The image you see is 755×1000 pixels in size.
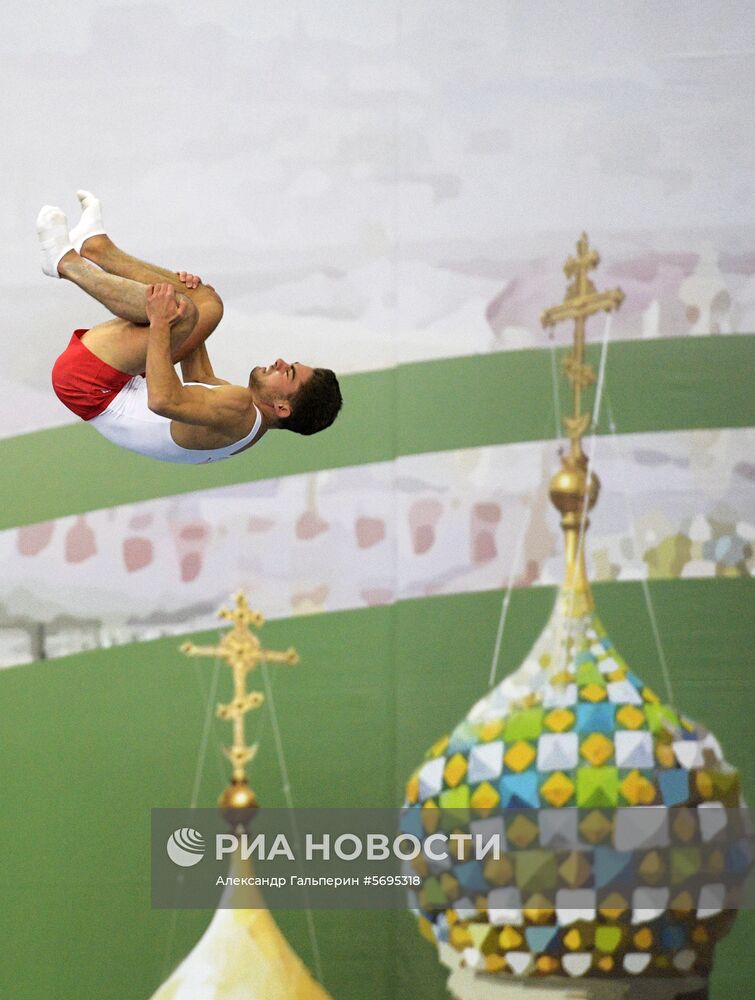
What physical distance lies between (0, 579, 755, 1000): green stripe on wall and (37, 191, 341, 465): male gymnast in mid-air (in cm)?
190

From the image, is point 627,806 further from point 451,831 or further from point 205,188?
point 205,188

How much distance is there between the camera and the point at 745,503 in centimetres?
527

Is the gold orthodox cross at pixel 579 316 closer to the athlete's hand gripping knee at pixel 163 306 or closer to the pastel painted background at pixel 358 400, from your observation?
the pastel painted background at pixel 358 400

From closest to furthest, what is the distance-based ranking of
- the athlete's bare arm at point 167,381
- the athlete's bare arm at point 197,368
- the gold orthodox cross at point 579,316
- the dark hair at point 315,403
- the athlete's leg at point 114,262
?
the athlete's bare arm at point 167,381, the athlete's leg at point 114,262, the dark hair at point 315,403, the athlete's bare arm at point 197,368, the gold orthodox cross at point 579,316

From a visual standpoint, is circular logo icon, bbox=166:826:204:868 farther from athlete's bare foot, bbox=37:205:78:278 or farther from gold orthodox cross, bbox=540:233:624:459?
athlete's bare foot, bbox=37:205:78:278

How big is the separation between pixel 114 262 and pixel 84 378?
287mm

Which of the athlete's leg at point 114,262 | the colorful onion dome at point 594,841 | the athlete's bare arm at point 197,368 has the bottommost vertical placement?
the colorful onion dome at point 594,841

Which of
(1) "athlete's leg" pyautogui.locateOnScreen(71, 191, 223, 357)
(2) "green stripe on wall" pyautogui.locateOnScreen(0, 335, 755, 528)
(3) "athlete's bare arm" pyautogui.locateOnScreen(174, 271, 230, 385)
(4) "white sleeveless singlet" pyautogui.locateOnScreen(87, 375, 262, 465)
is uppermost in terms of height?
(2) "green stripe on wall" pyautogui.locateOnScreen(0, 335, 755, 528)

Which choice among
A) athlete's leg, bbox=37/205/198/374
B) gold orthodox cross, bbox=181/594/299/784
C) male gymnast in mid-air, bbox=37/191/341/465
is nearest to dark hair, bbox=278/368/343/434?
male gymnast in mid-air, bbox=37/191/341/465

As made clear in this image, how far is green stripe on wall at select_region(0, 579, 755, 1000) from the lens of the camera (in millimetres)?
5180

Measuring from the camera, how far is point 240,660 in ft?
17.0

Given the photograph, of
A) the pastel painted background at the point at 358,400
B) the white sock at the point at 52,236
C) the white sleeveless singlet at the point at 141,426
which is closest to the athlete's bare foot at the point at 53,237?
the white sock at the point at 52,236

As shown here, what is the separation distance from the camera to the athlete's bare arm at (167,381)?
321cm

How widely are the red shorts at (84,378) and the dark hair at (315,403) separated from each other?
419 millimetres
